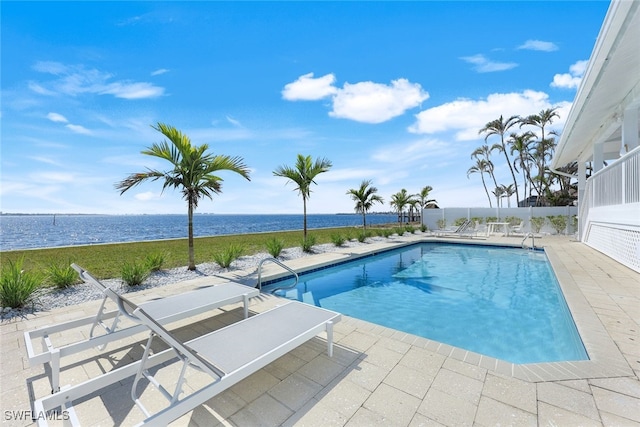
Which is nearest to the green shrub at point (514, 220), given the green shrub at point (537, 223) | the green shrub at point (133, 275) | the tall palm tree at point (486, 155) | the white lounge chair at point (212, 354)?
the green shrub at point (537, 223)

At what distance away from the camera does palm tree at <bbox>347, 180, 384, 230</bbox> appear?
49.7ft

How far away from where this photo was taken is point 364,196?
15273 mm

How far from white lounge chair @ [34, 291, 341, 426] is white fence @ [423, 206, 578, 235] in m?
19.4

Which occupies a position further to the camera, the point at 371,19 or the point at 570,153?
the point at 570,153

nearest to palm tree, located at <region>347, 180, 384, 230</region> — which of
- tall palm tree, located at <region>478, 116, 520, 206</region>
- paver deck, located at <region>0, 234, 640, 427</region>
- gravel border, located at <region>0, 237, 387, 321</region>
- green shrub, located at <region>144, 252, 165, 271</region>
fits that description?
gravel border, located at <region>0, 237, 387, 321</region>

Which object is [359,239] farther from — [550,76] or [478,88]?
[550,76]

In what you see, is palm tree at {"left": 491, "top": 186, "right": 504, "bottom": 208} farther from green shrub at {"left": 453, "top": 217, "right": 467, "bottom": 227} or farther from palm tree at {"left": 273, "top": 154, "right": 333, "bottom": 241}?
palm tree at {"left": 273, "top": 154, "right": 333, "bottom": 241}

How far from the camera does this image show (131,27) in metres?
6.64

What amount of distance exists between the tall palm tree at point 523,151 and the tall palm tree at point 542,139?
891mm

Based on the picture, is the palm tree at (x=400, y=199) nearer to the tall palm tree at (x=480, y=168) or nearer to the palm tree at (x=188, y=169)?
the palm tree at (x=188, y=169)

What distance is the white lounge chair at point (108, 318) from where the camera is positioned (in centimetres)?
250

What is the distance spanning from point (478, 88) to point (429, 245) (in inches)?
287

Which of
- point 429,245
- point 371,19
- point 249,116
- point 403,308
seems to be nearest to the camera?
point 403,308

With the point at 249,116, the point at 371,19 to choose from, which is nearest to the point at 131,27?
the point at 249,116
